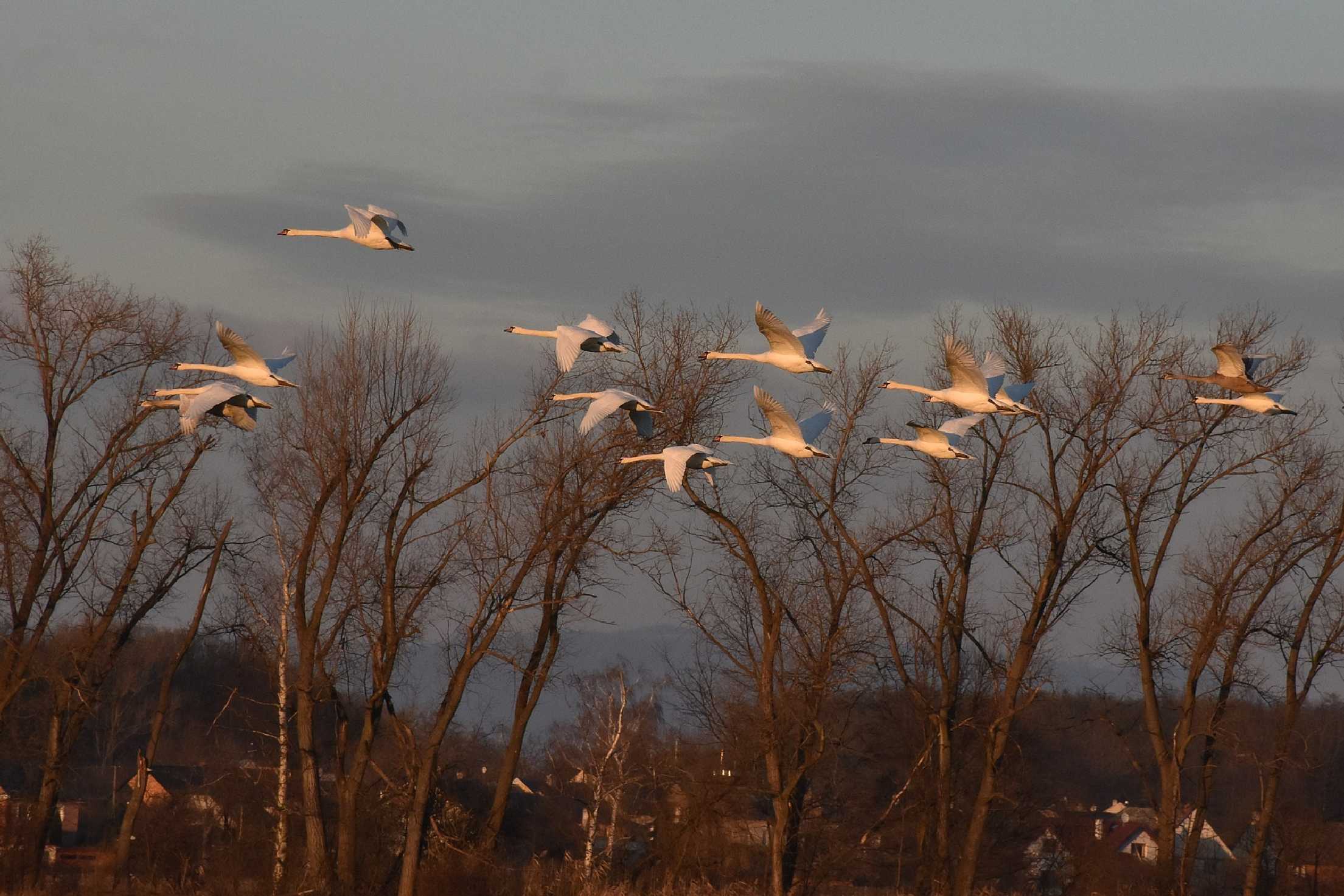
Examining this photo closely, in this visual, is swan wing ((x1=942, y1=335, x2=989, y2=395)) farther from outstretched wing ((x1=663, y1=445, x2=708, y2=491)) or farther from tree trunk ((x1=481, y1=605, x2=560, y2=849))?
tree trunk ((x1=481, y1=605, x2=560, y2=849))

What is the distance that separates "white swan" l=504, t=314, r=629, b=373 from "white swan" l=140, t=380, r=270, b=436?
12.9 ft

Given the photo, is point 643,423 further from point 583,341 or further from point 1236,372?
point 1236,372

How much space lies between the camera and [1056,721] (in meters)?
64.4

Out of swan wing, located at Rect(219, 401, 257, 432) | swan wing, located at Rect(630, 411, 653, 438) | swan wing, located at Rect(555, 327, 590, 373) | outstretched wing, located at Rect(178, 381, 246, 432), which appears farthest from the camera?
swan wing, located at Rect(630, 411, 653, 438)

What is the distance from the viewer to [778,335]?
20672 millimetres

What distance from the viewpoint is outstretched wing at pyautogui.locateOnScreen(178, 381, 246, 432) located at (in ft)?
60.4

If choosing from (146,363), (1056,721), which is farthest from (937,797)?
(1056,721)

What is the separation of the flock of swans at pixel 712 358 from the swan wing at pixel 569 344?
0.7 inches

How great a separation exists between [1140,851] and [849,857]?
36.5m

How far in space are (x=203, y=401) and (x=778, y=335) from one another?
23.6ft

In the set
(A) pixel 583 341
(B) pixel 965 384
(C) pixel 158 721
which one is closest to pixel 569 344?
(A) pixel 583 341

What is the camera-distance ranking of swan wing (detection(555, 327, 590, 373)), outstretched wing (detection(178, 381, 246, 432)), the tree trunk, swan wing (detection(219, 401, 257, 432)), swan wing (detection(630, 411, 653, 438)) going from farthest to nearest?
the tree trunk, swan wing (detection(630, 411, 653, 438)), swan wing (detection(219, 401, 257, 432)), swan wing (detection(555, 327, 590, 373)), outstretched wing (detection(178, 381, 246, 432))

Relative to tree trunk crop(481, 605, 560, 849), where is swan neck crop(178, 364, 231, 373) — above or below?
above

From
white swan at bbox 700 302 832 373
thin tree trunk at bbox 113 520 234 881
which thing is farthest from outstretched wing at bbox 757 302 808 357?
thin tree trunk at bbox 113 520 234 881
